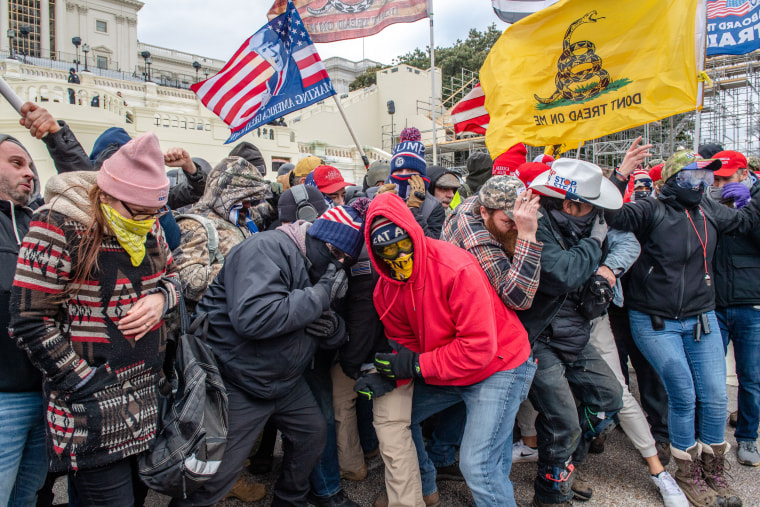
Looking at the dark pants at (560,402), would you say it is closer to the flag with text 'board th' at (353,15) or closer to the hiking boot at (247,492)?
the hiking boot at (247,492)

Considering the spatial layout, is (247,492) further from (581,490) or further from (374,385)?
(581,490)

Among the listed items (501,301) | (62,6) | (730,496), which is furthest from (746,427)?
(62,6)

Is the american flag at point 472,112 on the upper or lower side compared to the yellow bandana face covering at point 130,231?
upper

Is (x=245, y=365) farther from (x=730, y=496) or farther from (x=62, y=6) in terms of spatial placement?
(x=62, y=6)

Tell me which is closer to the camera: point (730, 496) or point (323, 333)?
point (323, 333)

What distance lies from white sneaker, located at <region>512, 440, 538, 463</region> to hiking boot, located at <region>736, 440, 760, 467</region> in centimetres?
150

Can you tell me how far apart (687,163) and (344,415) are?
286cm

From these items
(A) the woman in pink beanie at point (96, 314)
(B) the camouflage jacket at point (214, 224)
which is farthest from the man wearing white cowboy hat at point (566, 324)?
(A) the woman in pink beanie at point (96, 314)

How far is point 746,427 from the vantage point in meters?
3.72

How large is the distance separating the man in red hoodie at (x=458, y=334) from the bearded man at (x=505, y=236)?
122 mm

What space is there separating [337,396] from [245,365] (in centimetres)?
89

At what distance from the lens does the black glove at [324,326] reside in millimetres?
2625

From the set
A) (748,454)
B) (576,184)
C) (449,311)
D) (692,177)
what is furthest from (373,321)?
(748,454)

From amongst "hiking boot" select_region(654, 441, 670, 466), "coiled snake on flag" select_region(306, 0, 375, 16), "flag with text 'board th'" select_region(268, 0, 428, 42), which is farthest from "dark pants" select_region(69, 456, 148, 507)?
"coiled snake on flag" select_region(306, 0, 375, 16)
